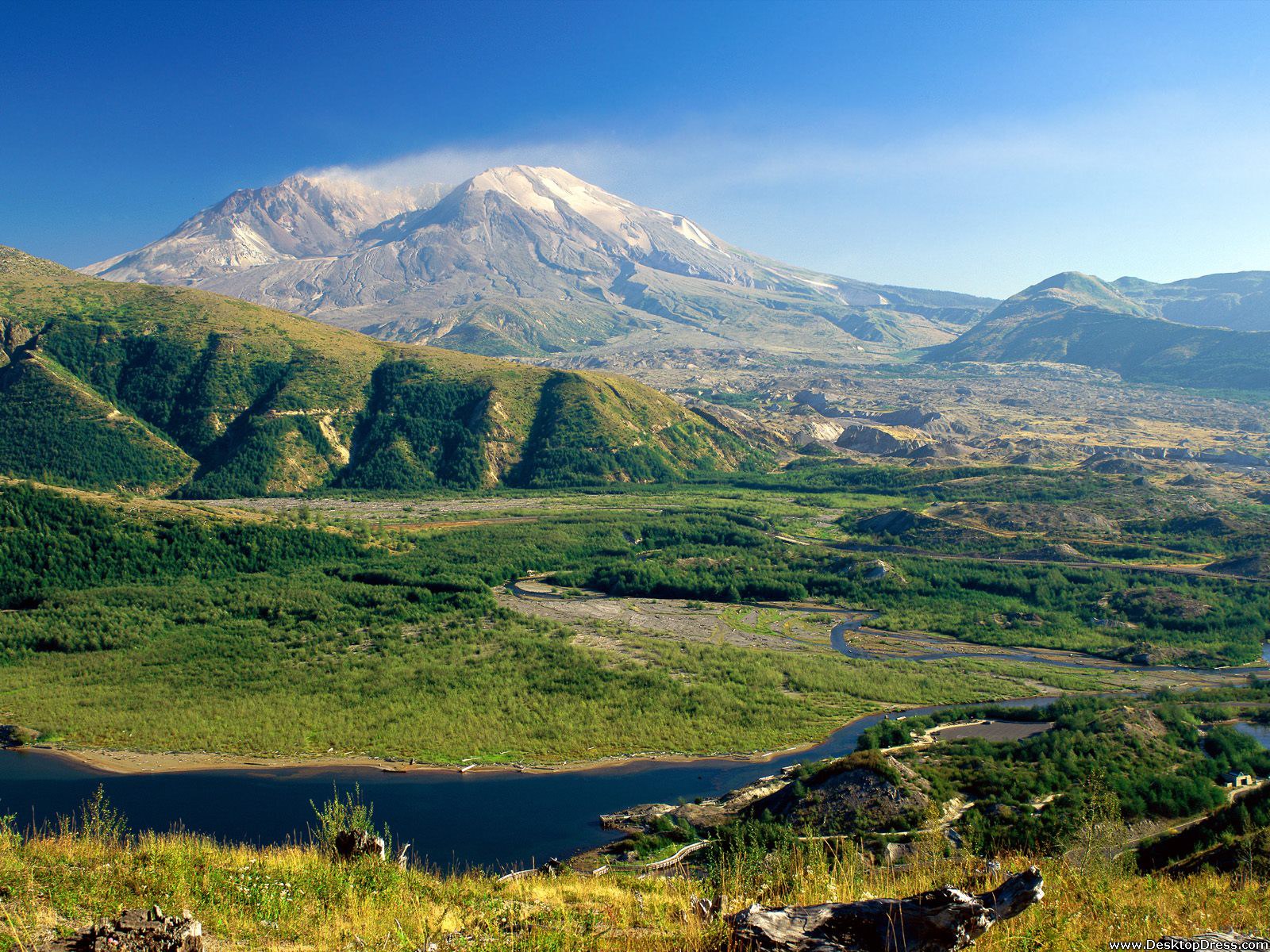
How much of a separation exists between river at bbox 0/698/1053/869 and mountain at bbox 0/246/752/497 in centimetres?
6251

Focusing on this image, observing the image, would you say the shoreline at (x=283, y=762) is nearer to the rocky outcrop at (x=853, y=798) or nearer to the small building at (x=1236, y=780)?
the rocky outcrop at (x=853, y=798)

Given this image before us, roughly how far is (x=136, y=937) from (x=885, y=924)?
6.66 m

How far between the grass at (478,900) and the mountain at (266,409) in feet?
277

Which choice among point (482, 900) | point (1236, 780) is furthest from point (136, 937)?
point (1236, 780)

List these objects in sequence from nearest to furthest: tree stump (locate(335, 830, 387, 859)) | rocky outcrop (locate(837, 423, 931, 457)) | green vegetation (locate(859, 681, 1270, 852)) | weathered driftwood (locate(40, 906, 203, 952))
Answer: weathered driftwood (locate(40, 906, 203, 952)) → tree stump (locate(335, 830, 387, 859)) → green vegetation (locate(859, 681, 1270, 852)) → rocky outcrop (locate(837, 423, 931, 457))

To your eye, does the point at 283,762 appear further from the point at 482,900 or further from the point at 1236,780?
the point at 1236,780

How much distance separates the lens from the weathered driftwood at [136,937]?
24.6ft

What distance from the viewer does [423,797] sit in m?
29.4

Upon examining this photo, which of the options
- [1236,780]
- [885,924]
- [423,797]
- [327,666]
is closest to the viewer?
[885,924]

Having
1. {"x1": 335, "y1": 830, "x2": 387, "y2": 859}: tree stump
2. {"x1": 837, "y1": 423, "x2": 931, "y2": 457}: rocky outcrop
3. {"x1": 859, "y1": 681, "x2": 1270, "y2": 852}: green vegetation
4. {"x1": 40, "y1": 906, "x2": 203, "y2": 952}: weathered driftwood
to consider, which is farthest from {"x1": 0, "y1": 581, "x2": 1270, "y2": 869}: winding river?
{"x1": 837, "y1": 423, "x2": 931, "y2": 457}: rocky outcrop

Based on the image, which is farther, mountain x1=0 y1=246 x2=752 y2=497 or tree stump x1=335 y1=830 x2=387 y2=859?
mountain x1=0 y1=246 x2=752 y2=497

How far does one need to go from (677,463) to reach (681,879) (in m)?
99.5

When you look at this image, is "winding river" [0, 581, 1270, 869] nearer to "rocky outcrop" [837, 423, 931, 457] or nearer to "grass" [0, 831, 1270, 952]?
"grass" [0, 831, 1270, 952]

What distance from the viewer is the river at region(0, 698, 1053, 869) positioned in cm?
2598
